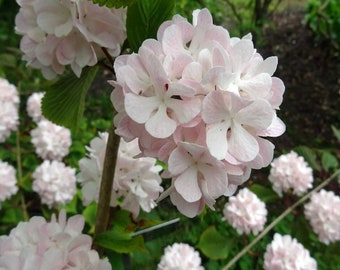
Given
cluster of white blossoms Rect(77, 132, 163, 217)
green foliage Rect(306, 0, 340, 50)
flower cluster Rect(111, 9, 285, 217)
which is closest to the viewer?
flower cluster Rect(111, 9, 285, 217)

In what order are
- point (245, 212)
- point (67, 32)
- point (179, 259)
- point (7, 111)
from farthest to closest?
point (7, 111)
point (245, 212)
point (179, 259)
point (67, 32)

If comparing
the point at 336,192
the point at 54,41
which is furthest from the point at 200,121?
the point at 336,192

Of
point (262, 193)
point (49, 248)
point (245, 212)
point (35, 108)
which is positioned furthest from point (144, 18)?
point (35, 108)

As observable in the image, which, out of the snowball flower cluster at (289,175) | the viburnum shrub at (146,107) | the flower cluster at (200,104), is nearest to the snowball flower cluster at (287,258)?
the snowball flower cluster at (289,175)

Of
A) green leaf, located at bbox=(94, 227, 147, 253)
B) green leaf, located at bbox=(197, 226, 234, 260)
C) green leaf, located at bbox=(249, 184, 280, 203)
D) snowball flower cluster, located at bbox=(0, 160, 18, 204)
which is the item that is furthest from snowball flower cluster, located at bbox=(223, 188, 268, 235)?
green leaf, located at bbox=(94, 227, 147, 253)

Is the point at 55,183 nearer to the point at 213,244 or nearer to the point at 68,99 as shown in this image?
the point at 213,244

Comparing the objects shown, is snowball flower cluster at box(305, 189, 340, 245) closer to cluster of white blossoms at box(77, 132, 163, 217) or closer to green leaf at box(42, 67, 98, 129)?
cluster of white blossoms at box(77, 132, 163, 217)

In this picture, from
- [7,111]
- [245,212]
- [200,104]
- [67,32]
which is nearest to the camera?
[200,104]
